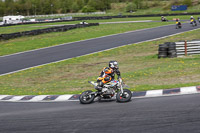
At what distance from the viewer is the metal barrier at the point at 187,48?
19.2 metres

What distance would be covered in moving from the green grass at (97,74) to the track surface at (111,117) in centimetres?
252

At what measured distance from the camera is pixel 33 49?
30969 millimetres

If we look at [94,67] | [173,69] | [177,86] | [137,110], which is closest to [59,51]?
[94,67]

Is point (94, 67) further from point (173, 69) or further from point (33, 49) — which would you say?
point (33, 49)

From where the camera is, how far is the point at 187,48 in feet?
63.7

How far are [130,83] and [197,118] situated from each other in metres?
6.39

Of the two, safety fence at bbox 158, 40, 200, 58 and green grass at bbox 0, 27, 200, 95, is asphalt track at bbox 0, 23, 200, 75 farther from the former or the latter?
safety fence at bbox 158, 40, 200, 58

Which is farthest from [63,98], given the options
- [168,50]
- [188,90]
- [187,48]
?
[187,48]

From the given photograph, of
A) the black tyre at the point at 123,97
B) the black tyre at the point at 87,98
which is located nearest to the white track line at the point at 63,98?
the black tyre at the point at 87,98

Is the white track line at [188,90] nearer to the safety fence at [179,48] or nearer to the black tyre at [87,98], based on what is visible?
the black tyre at [87,98]

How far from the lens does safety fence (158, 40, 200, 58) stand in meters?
19.2

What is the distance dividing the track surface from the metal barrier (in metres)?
9.90

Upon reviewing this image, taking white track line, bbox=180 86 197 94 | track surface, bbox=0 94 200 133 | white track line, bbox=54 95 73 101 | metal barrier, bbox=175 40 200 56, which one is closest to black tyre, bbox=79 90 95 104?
track surface, bbox=0 94 200 133

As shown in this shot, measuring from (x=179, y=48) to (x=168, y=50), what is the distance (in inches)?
28.0
